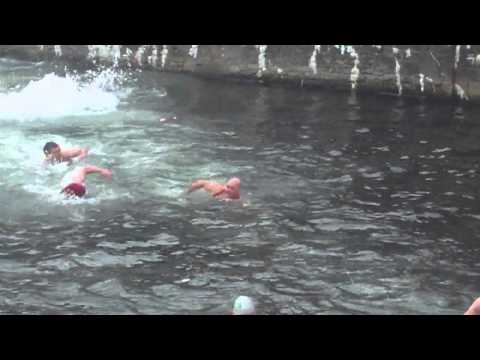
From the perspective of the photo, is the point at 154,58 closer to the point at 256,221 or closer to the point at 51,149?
the point at 51,149

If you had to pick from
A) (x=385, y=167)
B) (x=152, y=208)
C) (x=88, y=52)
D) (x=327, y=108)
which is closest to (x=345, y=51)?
(x=327, y=108)

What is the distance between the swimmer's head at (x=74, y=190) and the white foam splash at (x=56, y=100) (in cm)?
491

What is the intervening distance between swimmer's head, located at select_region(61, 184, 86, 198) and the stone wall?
25.6 feet

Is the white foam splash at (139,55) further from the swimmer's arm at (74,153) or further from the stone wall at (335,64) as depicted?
the swimmer's arm at (74,153)

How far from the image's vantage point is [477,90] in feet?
47.5

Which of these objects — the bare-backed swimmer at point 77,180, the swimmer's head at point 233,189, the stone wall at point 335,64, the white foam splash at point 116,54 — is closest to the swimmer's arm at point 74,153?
the bare-backed swimmer at point 77,180

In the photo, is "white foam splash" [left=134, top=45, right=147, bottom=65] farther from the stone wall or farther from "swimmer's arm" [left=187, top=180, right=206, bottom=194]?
"swimmer's arm" [left=187, top=180, right=206, bottom=194]

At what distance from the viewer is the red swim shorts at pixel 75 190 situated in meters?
8.44

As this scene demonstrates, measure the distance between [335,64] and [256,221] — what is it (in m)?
8.52

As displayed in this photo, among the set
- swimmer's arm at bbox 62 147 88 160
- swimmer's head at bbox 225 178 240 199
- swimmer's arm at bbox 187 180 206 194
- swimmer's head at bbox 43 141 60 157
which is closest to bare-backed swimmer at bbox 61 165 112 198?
swimmer's head at bbox 43 141 60 157

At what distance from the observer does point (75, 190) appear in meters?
8.48

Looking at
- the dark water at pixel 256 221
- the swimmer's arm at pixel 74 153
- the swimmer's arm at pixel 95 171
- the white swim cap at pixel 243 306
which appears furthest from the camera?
the swimmer's arm at pixel 74 153

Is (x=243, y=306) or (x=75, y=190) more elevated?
(x=75, y=190)

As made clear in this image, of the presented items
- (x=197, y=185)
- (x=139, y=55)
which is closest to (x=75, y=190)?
(x=197, y=185)
